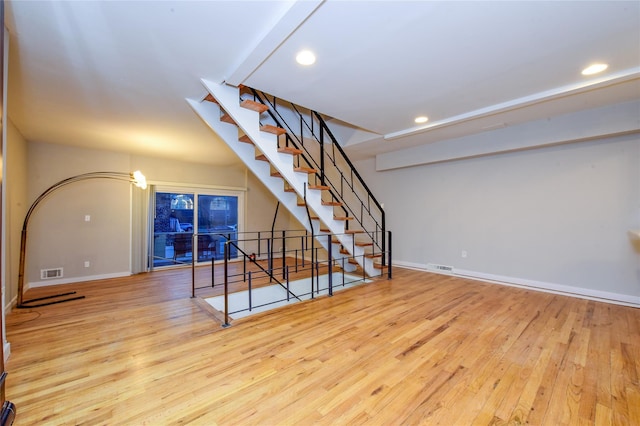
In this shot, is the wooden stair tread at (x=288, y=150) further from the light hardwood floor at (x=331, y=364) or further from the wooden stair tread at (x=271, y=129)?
the light hardwood floor at (x=331, y=364)

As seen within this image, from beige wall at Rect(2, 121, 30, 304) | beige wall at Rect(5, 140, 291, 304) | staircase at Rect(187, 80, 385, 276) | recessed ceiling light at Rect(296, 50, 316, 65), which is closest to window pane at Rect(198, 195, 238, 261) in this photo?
beige wall at Rect(5, 140, 291, 304)

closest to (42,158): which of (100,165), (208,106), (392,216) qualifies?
(100,165)

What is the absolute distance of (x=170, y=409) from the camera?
1677 millimetres

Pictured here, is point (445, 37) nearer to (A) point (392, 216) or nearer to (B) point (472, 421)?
(B) point (472, 421)

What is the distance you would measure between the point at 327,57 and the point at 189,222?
5.34 meters

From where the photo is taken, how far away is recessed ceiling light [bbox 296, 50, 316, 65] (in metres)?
2.34

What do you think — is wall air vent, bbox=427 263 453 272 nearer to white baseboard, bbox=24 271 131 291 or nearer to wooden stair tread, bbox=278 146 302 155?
wooden stair tread, bbox=278 146 302 155

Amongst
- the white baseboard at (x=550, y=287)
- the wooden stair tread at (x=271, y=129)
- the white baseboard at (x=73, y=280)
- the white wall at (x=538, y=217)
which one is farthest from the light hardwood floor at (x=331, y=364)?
the wooden stair tread at (x=271, y=129)

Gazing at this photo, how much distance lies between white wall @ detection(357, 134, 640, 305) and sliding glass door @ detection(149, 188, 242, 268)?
4.17 metres

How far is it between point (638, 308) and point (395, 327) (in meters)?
3.31

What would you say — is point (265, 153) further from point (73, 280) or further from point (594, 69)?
point (73, 280)

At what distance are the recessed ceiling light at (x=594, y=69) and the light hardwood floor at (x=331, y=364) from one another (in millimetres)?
2608

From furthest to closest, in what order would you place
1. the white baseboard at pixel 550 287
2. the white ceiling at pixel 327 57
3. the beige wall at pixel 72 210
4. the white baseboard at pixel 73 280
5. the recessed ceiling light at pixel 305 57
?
the white baseboard at pixel 73 280 → the beige wall at pixel 72 210 → the white baseboard at pixel 550 287 → the recessed ceiling light at pixel 305 57 → the white ceiling at pixel 327 57

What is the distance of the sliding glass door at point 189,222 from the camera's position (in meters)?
6.04
